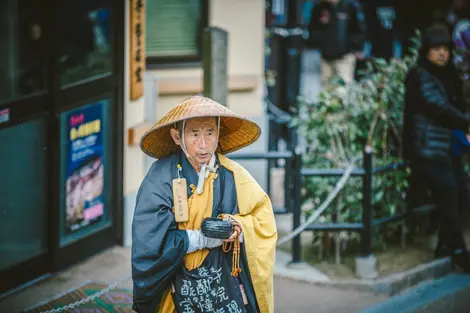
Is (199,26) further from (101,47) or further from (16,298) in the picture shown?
(16,298)

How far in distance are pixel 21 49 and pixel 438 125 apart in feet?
12.2

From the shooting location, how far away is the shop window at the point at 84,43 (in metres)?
8.32

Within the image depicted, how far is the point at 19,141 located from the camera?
790cm

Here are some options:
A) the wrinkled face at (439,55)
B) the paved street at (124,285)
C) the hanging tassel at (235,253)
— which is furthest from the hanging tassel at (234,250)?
the wrinkled face at (439,55)

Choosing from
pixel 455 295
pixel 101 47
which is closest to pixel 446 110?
pixel 455 295

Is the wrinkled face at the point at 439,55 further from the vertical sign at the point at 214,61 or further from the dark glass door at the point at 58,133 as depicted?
Result: the dark glass door at the point at 58,133

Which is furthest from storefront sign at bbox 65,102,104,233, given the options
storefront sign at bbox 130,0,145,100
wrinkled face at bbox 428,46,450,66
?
wrinkled face at bbox 428,46,450,66

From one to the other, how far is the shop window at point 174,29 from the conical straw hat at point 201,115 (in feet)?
16.8

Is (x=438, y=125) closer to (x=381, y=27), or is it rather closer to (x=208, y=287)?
(x=208, y=287)

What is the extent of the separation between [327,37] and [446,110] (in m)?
7.34

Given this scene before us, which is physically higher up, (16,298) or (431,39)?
(431,39)

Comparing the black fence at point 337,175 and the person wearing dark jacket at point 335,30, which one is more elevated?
the person wearing dark jacket at point 335,30

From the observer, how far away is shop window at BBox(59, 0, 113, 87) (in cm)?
832

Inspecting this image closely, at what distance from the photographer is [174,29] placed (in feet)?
36.6
